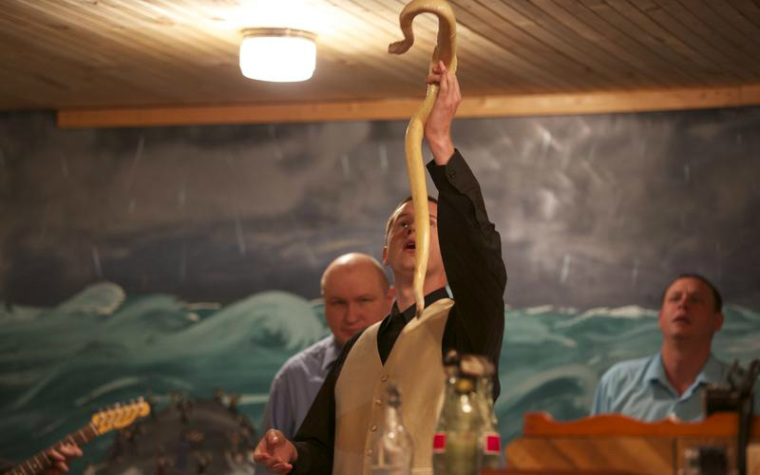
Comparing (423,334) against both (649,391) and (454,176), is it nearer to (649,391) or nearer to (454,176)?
(454,176)

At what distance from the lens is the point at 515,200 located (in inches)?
225

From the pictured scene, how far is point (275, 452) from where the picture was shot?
270cm

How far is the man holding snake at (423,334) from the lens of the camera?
2.44 m

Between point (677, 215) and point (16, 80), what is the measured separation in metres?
3.00

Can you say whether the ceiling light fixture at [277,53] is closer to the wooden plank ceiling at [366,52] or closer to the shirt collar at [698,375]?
the wooden plank ceiling at [366,52]

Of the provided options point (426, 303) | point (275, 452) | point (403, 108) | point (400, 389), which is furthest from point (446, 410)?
point (403, 108)

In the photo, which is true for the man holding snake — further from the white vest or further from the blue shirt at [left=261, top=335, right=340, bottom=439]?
the blue shirt at [left=261, top=335, right=340, bottom=439]

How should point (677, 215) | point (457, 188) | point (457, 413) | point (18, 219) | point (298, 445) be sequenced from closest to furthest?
point (457, 413) → point (457, 188) → point (298, 445) → point (677, 215) → point (18, 219)

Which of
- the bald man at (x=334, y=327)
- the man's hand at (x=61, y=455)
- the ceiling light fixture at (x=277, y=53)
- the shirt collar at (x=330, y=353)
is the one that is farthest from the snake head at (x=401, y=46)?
the man's hand at (x=61, y=455)

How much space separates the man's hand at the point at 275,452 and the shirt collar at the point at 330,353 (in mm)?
2006

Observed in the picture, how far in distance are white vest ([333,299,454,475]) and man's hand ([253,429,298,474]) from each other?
0.54 ft

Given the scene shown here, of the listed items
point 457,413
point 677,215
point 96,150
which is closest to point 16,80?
point 96,150

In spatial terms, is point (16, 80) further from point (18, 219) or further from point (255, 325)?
point (255, 325)

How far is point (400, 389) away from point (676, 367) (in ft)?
10.1
